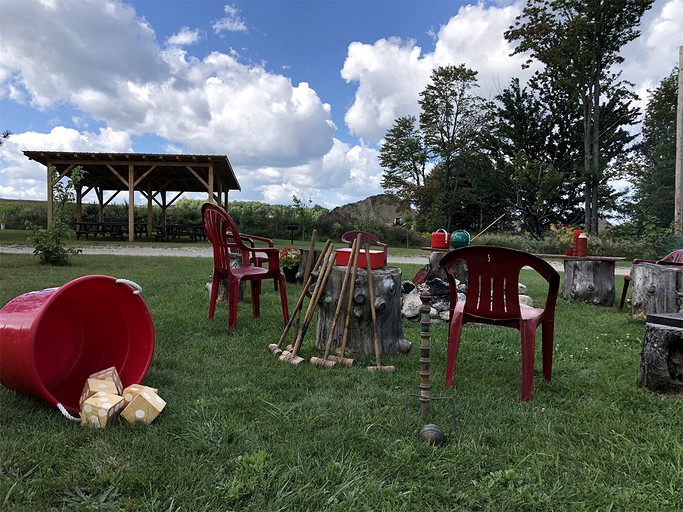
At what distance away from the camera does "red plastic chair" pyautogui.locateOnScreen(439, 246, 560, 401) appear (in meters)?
2.50

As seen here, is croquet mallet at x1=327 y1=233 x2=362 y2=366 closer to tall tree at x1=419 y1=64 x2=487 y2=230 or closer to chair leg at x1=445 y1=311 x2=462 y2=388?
chair leg at x1=445 y1=311 x2=462 y2=388

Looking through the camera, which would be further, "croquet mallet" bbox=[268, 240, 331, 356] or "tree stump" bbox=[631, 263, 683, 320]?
"tree stump" bbox=[631, 263, 683, 320]

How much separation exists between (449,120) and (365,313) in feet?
83.1

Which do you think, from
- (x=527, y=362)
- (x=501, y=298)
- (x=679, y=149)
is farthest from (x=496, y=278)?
(x=679, y=149)

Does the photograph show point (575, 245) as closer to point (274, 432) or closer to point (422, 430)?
point (422, 430)

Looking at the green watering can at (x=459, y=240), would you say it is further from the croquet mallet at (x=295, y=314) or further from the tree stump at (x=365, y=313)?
the croquet mallet at (x=295, y=314)

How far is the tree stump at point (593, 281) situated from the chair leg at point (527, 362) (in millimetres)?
4071

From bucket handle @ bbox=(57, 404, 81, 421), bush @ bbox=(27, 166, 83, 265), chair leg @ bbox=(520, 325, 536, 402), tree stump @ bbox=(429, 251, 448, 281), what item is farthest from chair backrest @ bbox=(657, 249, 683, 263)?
bush @ bbox=(27, 166, 83, 265)

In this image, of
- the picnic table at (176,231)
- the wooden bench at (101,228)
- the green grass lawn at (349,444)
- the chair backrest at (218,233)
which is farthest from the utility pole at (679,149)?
the wooden bench at (101,228)

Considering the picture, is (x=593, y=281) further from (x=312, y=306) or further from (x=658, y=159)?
(x=658, y=159)

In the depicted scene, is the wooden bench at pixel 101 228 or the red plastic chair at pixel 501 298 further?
the wooden bench at pixel 101 228

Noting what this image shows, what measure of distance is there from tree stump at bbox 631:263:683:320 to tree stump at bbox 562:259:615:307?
3.66 feet

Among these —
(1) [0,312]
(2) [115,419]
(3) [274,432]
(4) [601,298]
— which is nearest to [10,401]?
(1) [0,312]

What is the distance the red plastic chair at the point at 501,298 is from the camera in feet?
8.21
